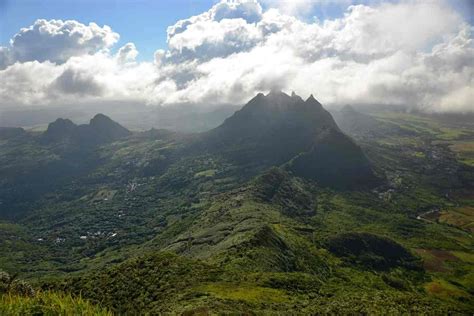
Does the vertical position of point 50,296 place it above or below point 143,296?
above

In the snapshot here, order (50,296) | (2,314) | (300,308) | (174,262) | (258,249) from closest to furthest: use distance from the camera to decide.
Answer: (2,314) < (50,296) < (300,308) < (174,262) < (258,249)

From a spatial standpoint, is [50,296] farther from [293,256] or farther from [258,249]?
[293,256]

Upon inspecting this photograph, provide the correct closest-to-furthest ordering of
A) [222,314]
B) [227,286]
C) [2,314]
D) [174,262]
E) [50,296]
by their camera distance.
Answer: [2,314] → [50,296] → [222,314] → [227,286] → [174,262]

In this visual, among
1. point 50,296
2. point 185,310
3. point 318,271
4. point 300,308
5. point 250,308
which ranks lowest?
point 318,271

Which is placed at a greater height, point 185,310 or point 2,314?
point 2,314

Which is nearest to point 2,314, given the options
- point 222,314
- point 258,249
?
point 222,314

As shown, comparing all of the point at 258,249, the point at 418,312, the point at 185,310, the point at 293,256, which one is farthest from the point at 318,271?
the point at 185,310

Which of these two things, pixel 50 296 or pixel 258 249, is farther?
pixel 258 249

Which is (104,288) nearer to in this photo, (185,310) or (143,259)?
(143,259)

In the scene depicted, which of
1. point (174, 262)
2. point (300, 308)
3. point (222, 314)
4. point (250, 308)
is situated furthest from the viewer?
point (174, 262)
